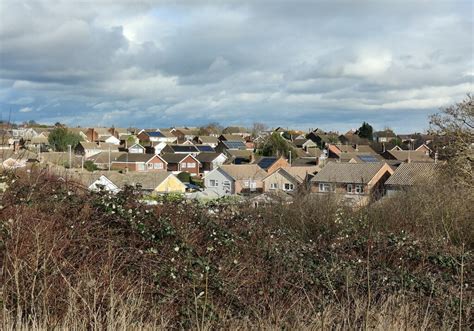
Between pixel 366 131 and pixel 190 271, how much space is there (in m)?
97.2

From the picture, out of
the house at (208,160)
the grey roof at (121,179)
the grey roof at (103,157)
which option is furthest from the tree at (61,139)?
the grey roof at (121,179)

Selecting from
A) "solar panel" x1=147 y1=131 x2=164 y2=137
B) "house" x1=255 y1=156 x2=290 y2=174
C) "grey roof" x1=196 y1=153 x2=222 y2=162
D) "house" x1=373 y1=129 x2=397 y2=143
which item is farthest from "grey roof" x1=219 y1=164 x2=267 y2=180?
"solar panel" x1=147 y1=131 x2=164 y2=137

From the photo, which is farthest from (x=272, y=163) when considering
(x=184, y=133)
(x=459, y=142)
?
(x=184, y=133)

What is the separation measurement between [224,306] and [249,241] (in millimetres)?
1957

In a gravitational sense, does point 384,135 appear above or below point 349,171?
above

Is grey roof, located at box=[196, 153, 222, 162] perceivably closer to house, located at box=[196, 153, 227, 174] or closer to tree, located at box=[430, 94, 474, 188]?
house, located at box=[196, 153, 227, 174]

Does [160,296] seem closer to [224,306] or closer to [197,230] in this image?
[224,306]

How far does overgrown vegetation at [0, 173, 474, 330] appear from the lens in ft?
14.3

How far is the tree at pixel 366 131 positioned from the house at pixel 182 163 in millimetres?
42671

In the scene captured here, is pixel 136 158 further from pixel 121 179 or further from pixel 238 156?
pixel 121 179

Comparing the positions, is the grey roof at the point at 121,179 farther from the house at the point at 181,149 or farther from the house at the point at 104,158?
the house at the point at 181,149

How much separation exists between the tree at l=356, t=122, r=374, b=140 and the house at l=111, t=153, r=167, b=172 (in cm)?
4883

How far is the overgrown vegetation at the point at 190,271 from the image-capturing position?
4.35 metres

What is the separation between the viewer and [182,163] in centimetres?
6625
